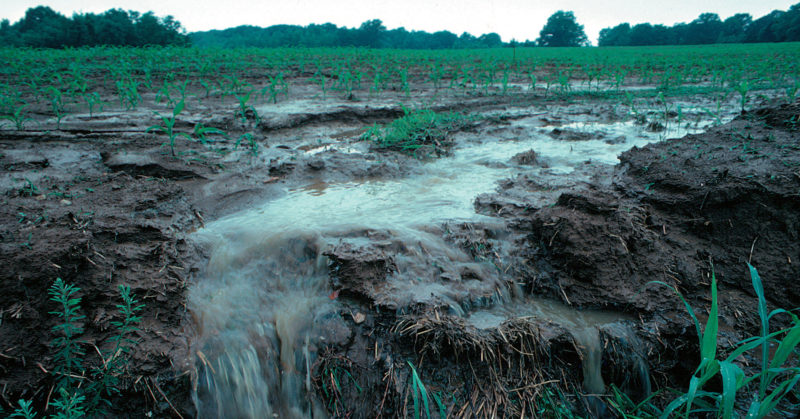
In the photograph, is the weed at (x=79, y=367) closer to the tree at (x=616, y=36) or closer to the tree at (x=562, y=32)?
the tree at (x=562, y=32)

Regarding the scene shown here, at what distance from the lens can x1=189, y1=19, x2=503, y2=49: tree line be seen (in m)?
45.9

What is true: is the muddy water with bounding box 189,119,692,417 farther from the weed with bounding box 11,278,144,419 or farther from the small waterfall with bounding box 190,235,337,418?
the weed with bounding box 11,278,144,419

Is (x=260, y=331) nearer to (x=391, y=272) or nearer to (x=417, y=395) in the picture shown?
(x=391, y=272)

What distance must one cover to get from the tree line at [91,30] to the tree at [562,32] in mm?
52937

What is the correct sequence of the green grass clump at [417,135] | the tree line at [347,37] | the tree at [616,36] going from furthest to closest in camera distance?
the tree at [616,36]
the tree line at [347,37]
the green grass clump at [417,135]

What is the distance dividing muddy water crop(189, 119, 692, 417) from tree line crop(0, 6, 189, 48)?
21.2m

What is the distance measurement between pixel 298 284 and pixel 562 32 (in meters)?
69.4

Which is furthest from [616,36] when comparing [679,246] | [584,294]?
[584,294]

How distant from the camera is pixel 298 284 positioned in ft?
7.83

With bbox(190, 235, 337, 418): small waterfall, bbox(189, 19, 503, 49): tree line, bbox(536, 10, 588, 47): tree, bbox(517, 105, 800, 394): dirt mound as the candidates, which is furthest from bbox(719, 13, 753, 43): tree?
bbox(190, 235, 337, 418): small waterfall

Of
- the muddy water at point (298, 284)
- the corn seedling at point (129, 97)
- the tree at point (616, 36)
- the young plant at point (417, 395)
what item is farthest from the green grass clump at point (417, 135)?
the tree at point (616, 36)

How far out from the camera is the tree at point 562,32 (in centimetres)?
6012

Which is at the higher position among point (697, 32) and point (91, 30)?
point (697, 32)

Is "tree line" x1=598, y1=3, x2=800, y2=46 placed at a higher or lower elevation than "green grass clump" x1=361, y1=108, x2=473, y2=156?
higher
